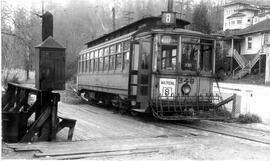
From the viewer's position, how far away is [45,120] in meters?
8.64

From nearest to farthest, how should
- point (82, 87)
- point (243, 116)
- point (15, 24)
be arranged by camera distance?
point (15, 24) → point (243, 116) → point (82, 87)

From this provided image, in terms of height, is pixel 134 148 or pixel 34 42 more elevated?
pixel 34 42

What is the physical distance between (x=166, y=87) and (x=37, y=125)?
4.76m

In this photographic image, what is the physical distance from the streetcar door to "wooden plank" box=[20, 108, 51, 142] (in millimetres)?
4000

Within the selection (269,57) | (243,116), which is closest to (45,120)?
(243,116)

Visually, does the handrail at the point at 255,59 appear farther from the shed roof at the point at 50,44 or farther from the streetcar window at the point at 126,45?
the shed roof at the point at 50,44

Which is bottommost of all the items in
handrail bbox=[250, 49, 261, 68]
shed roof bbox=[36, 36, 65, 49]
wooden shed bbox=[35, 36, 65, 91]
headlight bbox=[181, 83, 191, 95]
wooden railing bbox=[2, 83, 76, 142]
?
wooden railing bbox=[2, 83, 76, 142]

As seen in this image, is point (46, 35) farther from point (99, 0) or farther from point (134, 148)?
point (99, 0)

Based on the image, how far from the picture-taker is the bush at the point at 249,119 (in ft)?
43.2

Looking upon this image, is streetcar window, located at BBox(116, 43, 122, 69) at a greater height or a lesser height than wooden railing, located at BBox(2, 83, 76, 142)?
greater

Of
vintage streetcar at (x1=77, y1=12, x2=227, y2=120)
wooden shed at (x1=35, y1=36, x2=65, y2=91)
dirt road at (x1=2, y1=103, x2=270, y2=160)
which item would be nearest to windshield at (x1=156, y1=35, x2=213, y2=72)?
vintage streetcar at (x1=77, y1=12, x2=227, y2=120)

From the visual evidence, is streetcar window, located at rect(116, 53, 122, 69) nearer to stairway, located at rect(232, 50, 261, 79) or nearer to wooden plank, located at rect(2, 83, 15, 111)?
wooden plank, located at rect(2, 83, 15, 111)

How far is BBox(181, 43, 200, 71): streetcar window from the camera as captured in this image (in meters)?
12.2

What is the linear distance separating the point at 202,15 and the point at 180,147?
149 feet
